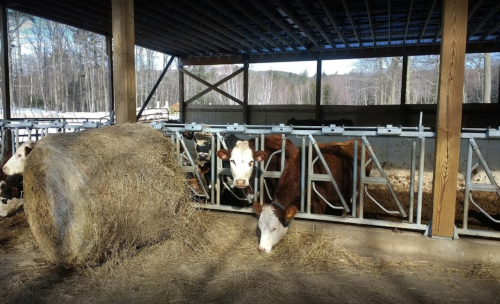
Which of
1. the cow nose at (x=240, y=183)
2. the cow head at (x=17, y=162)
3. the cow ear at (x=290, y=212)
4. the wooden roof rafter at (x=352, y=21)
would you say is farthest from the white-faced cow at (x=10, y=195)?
the wooden roof rafter at (x=352, y=21)

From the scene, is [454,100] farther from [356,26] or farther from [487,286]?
[356,26]

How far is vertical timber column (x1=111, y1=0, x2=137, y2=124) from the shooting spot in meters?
4.73

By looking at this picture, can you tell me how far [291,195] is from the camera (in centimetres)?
451

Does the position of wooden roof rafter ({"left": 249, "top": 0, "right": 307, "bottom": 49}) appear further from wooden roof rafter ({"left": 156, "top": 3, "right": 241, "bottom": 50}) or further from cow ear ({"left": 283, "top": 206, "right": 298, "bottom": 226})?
cow ear ({"left": 283, "top": 206, "right": 298, "bottom": 226})

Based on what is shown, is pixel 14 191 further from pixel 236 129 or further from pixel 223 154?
pixel 236 129

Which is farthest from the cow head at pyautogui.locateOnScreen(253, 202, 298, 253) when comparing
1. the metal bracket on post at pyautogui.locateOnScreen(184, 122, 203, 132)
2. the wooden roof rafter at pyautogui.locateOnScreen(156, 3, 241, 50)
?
the wooden roof rafter at pyautogui.locateOnScreen(156, 3, 241, 50)

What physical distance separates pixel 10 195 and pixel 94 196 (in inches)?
111

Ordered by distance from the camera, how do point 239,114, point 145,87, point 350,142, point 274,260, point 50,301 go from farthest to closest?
point 145,87 → point 239,114 → point 350,142 → point 274,260 → point 50,301

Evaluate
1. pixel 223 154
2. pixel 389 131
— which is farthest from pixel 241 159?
pixel 389 131

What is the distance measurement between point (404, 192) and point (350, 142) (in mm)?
1458

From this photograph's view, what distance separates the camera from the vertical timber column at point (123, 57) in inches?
186

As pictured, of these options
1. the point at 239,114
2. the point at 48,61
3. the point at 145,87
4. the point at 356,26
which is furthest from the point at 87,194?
the point at 145,87

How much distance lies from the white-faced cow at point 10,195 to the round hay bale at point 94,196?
2.07m

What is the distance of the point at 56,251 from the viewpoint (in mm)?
3473
